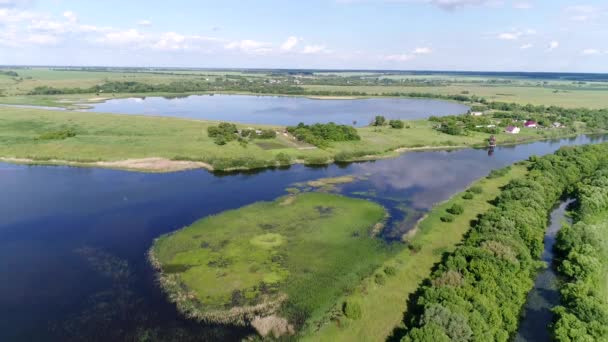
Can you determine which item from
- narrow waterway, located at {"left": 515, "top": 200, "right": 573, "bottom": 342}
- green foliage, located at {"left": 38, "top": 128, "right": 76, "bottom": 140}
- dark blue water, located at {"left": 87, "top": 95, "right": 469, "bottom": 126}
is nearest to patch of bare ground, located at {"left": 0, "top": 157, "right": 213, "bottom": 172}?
green foliage, located at {"left": 38, "top": 128, "right": 76, "bottom": 140}

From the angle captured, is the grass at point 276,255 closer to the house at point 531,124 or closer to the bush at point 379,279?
the bush at point 379,279

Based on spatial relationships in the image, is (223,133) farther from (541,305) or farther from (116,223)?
(541,305)

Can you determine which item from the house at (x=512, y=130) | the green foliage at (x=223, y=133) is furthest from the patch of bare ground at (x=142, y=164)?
the house at (x=512, y=130)

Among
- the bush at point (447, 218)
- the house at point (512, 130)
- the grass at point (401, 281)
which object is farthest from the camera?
the house at point (512, 130)

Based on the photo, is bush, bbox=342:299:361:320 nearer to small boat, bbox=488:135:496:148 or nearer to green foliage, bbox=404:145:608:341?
green foliage, bbox=404:145:608:341

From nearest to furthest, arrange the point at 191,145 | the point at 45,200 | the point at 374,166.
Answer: the point at 45,200
the point at 374,166
the point at 191,145

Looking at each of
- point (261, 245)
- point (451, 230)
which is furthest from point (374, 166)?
point (261, 245)

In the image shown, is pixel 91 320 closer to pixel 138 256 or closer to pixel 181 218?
pixel 138 256
